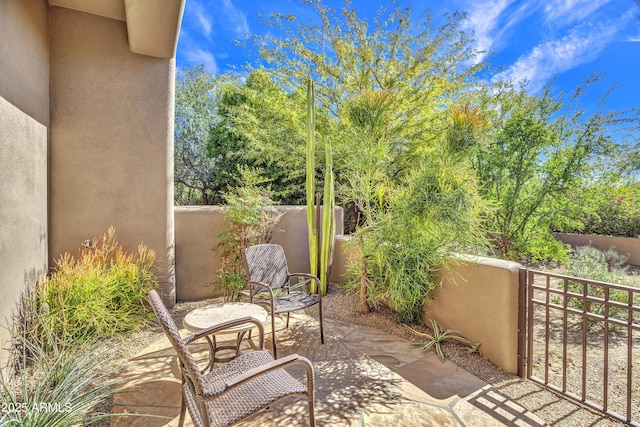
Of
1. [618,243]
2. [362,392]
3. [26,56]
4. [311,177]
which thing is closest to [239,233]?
[311,177]

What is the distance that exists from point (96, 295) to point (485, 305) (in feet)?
13.3

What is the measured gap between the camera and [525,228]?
604cm

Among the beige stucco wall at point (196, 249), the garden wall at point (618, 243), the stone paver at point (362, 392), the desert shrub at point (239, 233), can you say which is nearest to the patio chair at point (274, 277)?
the stone paver at point (362, 392)

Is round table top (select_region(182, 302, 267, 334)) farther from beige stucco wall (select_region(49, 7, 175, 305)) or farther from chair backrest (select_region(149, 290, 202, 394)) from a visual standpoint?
beige stucco wall (select_region(49, 7, 175, 305))

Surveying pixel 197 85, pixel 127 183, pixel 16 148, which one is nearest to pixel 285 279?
pixel 127 183

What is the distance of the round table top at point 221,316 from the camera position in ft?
8.21

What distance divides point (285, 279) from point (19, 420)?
2.72 m

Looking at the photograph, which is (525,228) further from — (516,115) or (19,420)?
(19,420)

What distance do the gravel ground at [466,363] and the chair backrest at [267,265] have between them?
0.96 metres

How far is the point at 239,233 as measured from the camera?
480 centimetres

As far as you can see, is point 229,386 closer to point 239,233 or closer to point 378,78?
point 239,233

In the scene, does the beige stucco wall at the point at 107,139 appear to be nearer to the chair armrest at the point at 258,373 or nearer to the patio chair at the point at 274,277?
the patio chair at the point at 274,277

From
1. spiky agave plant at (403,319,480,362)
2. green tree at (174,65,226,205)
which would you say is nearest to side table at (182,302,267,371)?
spiky agave plant at (403,319,480,362)

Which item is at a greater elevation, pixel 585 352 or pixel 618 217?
pixel 618 217
